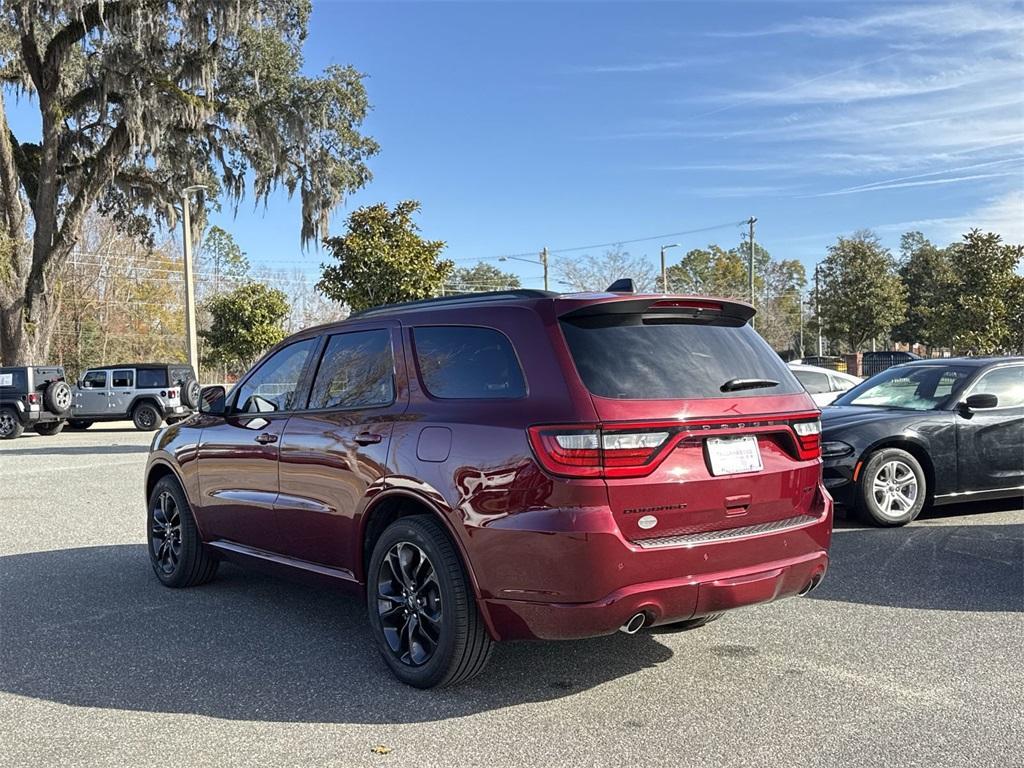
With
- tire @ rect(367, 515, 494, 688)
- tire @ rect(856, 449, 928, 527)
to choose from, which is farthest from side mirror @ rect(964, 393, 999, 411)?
tire @ rect(367, 515, 494, 688)

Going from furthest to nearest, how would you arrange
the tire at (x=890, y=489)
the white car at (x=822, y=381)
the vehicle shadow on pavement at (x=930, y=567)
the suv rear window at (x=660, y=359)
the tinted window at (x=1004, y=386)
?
the white car at (x=822, y=381)
the tinted window at (x=1004, y=386)
the tire at (x=890, y=489)
the vehicle shadow on pavement at (x=930, y=567)
the suv rear window at (x=660, y=359)

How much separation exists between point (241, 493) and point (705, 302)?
9.71ft

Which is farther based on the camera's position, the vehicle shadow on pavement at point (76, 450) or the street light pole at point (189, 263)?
the street light pole at point (189, 263)

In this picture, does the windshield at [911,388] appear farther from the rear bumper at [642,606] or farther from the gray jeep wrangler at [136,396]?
the gray jeep wrangler at [136,396]

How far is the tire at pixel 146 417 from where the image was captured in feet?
80.0

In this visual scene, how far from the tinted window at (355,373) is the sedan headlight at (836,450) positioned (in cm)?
464

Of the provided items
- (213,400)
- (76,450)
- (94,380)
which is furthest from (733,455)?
(94,380)

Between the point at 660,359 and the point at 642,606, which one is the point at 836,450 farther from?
the point at 642,606

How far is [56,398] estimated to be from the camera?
22562mm

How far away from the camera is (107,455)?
1677 centimetres

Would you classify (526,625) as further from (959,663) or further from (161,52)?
(161,52)

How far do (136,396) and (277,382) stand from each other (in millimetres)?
20879

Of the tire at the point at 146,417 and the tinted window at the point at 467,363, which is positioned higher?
the tinted window at the point at 467,363

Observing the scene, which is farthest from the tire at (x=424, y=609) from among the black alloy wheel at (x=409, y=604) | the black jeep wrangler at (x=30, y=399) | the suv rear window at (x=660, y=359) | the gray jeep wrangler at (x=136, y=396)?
the gray jeep wrangler at (x=136, y=396)
